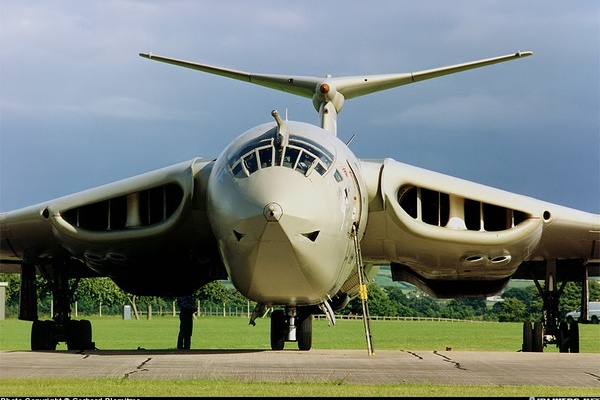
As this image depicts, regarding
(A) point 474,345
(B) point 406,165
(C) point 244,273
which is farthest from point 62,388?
(A) point 474,345

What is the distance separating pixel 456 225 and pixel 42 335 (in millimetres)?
9333

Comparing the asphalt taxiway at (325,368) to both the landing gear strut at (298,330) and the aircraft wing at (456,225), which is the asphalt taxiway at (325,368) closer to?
the aircraft wing at (456,225)

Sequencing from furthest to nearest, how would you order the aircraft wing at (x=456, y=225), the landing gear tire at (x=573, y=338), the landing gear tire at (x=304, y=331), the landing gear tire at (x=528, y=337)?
the landing gear tire at (x=528, y=337), the landing gear tire at (x=573, y=338), the landing gear tire at (x=304, y=331), the aircraft wing at (x=456, y=225)

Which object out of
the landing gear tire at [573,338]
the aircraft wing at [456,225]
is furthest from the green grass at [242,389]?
the landing gear tire at [573,338]

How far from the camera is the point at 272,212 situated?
1546cm

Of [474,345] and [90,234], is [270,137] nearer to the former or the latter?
[90,234]

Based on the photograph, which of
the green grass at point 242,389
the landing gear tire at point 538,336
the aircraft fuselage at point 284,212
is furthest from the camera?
the landing gear tire at point 538,336

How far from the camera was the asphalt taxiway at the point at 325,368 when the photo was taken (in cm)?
1327

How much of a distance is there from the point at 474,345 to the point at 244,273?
60.5 ft

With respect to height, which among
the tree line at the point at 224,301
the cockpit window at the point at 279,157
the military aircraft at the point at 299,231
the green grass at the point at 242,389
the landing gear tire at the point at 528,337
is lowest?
the tree line at the point at 224,301

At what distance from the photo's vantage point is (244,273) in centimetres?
1684

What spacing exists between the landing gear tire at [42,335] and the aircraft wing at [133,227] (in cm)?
137

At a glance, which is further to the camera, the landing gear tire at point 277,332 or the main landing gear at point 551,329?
the main landing gear at point 551,329

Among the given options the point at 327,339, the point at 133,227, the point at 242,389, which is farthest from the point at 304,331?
the point at 327,339
